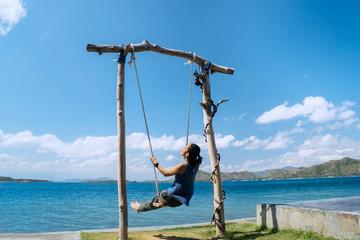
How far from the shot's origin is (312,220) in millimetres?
5668

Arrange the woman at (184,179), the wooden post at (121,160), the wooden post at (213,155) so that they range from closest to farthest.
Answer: the woman at (184,179)
the wooden post at (121,160)
the wooden post at (213,155)

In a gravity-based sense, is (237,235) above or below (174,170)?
below

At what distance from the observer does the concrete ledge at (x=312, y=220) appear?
5.01 meters

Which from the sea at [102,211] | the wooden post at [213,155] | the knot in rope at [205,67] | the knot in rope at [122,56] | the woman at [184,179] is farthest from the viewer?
the sea at [102,211]

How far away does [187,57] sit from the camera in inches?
293

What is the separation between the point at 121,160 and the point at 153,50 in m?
2.89

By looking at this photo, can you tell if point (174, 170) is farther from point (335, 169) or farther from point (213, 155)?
point (335, 169)

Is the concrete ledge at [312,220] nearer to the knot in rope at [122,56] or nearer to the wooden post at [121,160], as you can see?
the wooden post at [121,160]

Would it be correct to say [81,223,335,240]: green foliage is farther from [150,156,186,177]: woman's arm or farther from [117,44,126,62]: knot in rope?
[117,44,126,62]: knot in rope

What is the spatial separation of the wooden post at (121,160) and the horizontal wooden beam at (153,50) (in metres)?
0.58

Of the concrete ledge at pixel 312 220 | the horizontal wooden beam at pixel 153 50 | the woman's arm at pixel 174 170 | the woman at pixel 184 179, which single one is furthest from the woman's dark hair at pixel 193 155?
the horizontal wooden beam at pixel 153 50

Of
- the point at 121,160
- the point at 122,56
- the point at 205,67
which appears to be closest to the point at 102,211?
the point at 121,160

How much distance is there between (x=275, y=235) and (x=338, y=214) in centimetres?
147

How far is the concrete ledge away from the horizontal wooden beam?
389 cm
